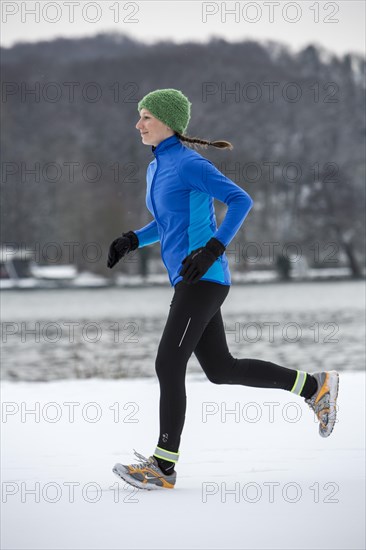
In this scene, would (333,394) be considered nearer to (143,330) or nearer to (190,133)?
(143,330)

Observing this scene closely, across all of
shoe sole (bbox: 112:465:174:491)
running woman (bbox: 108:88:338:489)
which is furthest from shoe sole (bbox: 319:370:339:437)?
shoe sole (bbox: 112:465:174:491)

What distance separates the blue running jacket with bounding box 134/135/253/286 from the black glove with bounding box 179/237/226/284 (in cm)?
3

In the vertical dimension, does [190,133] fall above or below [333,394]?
above

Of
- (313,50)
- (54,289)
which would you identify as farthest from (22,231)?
(313,50)

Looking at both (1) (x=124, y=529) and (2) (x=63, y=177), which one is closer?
(1) (x=124, y=529)

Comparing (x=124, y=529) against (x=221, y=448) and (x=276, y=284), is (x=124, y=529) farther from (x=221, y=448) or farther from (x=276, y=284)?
(x=276, y=284)

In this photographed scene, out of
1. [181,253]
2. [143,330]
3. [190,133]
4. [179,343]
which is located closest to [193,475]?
[179,343]

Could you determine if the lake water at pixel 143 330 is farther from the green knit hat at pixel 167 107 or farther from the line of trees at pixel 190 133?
the line of trees at pixel 190 133

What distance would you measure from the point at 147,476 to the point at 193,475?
0.25 m

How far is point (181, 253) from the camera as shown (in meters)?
2.62

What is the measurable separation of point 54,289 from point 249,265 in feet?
36.5

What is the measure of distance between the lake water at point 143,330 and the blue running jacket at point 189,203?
342 cm

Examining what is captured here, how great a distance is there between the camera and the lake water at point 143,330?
10.7m

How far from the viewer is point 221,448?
3.25 m
